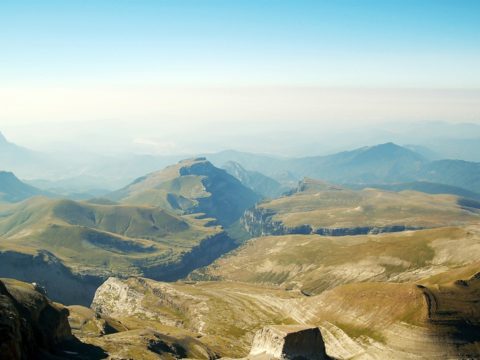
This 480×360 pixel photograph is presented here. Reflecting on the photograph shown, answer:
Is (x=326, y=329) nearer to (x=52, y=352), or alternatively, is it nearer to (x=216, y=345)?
(x=216, y=345)

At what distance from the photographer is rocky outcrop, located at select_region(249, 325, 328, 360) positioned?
410 feet

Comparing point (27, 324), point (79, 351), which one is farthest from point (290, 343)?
point (27, 324)

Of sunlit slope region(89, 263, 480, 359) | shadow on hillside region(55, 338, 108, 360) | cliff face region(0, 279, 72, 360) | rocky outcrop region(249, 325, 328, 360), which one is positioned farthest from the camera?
sunlit slope region(89, 263, 480, 359)

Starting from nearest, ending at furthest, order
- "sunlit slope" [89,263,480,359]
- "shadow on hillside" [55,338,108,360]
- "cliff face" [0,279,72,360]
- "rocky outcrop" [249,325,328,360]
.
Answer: "cliff face" [0,279,72,360], "shadow on hillside" [55,338,108,360], "rocky outcrop" [249,325,328,360], "sunlit slope" [89,263,480,359]

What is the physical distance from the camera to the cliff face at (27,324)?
2736 inches

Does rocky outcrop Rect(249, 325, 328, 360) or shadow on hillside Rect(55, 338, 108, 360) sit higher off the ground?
shadow on hillside Rect(55, 338, 108, 360)

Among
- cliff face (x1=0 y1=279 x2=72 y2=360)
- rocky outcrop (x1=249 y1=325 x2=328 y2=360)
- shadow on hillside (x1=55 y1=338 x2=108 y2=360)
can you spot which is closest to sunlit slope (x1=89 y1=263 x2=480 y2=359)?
shadow on hillside (x1=55 y1=338 x2=108 y2=360)

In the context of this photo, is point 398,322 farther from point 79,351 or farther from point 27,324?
point 27,324

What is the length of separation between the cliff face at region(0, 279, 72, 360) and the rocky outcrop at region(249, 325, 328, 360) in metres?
52.3

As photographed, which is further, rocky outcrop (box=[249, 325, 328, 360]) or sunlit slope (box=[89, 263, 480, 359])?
sunlit slope (box=[89, 263, 480, 359])

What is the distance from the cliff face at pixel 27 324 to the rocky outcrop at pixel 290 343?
52301 mm

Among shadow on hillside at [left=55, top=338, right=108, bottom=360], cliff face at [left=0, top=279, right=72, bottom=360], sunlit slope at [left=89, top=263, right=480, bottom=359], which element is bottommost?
sunlit slope at [left=89, top=263, right=480, bottom=359]

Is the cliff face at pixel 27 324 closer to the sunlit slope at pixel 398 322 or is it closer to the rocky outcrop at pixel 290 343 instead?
the sunlit slope at pixel 398 322

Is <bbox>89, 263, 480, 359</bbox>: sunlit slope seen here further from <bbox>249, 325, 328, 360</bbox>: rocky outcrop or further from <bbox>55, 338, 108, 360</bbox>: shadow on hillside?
<bbox>249, 325, 328, 360</bbox>: rocky outcrop
